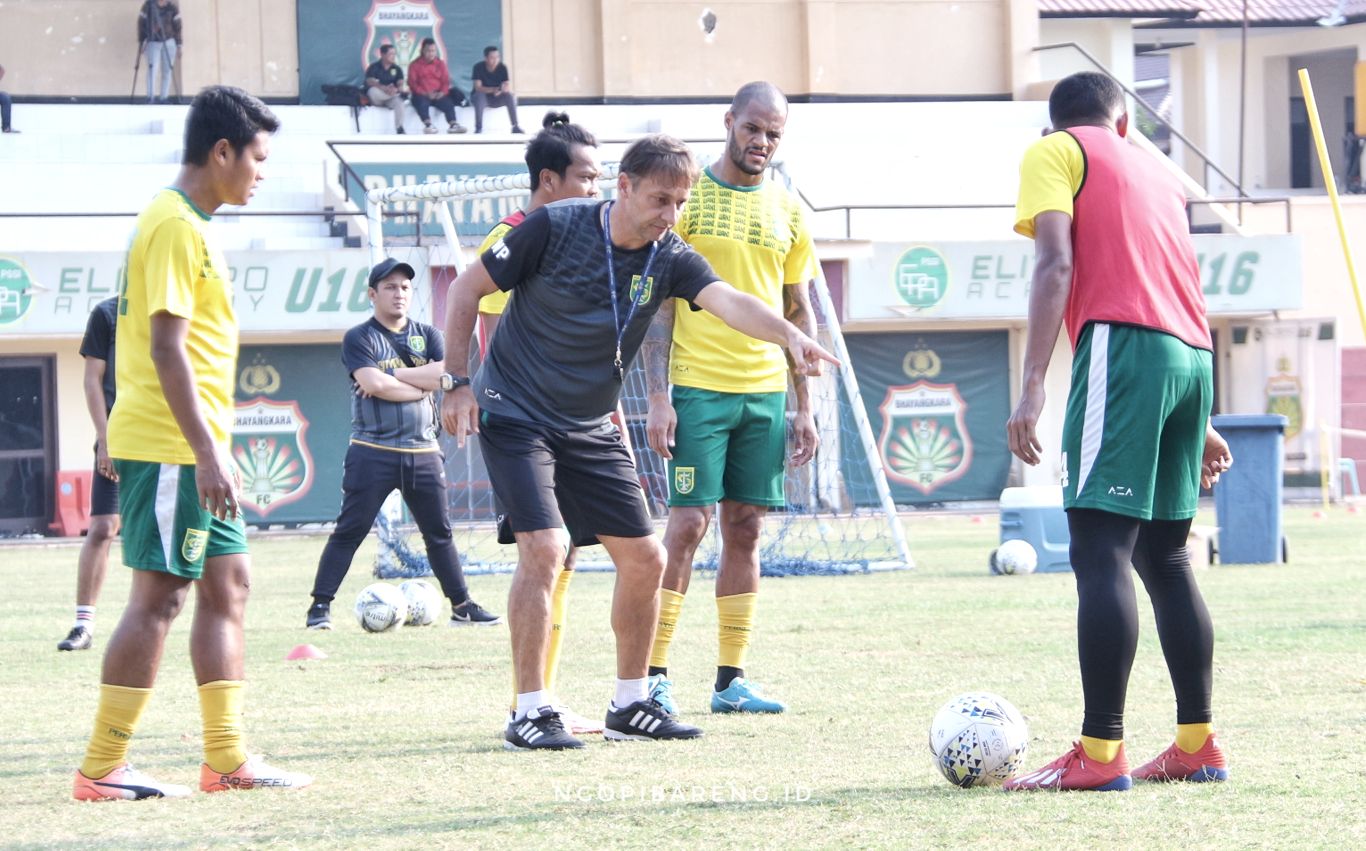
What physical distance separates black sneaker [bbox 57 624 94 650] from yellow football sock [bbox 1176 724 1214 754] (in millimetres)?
6653

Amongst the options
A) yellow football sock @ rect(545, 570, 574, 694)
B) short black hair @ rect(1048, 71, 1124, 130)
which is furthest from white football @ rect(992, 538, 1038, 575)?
short black hair @ rect(1048, 71, 1124, 130)

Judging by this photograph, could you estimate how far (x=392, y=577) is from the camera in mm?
15422

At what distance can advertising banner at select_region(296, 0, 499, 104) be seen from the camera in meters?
31.8

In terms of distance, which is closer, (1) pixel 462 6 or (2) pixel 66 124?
(2) pixel 66 124

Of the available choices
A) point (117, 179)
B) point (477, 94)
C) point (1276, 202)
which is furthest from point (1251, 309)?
point (117, 179)

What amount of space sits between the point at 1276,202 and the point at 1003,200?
4.66 m

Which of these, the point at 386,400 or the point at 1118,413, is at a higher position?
the point at 386,400

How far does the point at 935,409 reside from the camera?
2925 centimetres

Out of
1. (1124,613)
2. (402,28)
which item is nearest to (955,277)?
(402,28)

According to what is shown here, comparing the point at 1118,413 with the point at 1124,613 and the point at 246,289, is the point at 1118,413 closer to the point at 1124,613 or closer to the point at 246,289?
the point at 1124,613

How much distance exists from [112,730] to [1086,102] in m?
3.33

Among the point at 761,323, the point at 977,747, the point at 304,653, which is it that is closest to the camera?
the point at 977,747

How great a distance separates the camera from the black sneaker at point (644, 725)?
6.33 m

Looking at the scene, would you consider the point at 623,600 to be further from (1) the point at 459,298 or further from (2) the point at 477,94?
(2) the point at 477,94
